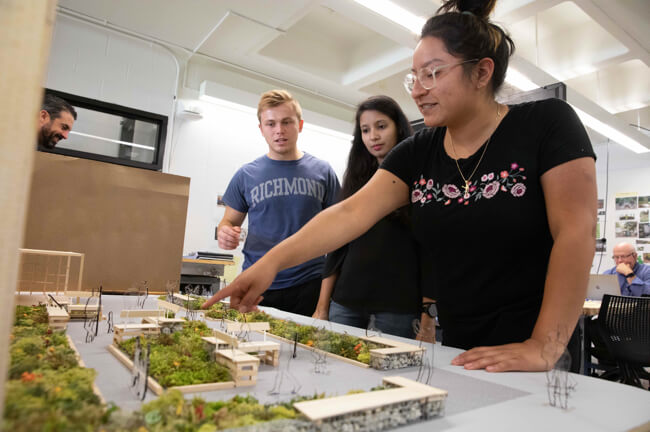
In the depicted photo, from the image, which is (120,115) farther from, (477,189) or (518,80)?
(477,189)

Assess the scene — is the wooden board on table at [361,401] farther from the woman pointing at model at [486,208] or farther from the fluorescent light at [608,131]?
the fluorescent light at [608,131]

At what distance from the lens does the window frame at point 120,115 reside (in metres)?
4.44

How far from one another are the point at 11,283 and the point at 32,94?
0.15m

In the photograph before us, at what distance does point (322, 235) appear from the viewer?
1272 mm

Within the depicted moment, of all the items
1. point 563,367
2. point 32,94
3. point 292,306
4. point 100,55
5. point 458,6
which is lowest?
point 292,306

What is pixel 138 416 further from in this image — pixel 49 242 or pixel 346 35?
pixel 346 35

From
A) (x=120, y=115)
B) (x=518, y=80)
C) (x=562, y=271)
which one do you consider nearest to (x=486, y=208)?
(x=562, y=271)

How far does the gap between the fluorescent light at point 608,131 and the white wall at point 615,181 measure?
0.78 metres

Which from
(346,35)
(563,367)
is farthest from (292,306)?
(346,35)

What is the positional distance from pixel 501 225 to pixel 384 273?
74cm

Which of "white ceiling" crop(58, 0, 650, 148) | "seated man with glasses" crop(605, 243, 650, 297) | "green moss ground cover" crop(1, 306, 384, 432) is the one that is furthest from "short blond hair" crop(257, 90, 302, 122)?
"seated man with glasses" crop(605, 243, 650, 297)

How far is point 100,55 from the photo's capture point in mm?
4688

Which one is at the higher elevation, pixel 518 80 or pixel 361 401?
pixel 518 80

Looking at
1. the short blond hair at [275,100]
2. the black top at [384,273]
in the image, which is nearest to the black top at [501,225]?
the black top at [384,273]
